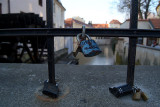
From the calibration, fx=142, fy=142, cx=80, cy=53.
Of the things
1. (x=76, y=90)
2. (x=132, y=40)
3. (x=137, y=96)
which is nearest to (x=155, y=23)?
(x=132, y=40)

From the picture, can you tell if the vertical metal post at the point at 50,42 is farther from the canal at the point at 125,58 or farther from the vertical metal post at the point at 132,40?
the vertical metal post at the point at 132,40

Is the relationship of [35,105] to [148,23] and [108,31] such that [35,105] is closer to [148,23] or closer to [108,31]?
[108,31]

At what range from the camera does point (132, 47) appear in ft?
4.71

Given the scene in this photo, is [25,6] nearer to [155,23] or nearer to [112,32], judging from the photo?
[112,32]

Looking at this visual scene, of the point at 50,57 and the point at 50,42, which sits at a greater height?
the point at 50,42

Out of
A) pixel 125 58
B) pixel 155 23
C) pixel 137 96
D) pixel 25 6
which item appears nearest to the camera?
pixel 137 96

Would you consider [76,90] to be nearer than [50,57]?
No

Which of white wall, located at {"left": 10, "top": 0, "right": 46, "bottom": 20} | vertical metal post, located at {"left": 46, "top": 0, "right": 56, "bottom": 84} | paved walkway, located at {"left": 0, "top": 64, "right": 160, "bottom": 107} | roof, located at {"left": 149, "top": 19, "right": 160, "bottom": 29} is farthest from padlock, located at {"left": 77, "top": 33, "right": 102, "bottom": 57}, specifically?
roof, located at {"left": 149, "top": 19, "right": 160, "bottom": 29}

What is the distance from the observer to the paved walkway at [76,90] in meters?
1.38

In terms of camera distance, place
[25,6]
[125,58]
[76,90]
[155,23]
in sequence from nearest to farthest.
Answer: [76,90], [25,6], [155,23], [125,58]

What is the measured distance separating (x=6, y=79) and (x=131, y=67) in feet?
5.51

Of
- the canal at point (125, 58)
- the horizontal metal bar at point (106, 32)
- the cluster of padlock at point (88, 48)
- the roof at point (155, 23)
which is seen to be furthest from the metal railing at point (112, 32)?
the roof at point (155, 23)

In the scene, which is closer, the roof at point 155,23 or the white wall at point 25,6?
the white wall at point 25,6

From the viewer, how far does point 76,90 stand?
1.65 m
